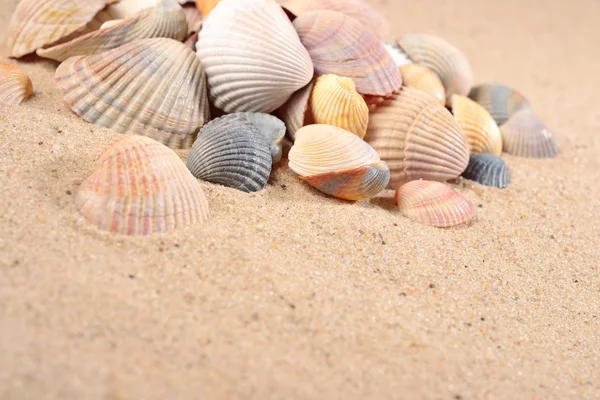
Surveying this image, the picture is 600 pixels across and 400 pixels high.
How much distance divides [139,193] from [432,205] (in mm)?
985

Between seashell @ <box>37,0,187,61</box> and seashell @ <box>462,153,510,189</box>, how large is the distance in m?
1.33

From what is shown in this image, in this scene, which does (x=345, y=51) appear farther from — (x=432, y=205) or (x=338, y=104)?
(x=432, y=205)

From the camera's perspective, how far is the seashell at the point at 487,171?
2250mm

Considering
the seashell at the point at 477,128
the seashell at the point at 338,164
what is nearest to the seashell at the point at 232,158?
the seashell at the point at 338,164

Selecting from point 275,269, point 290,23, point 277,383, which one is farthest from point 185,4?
point 277,383

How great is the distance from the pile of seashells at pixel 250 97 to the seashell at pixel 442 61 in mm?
394

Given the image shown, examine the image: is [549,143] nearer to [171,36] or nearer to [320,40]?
[320,40]

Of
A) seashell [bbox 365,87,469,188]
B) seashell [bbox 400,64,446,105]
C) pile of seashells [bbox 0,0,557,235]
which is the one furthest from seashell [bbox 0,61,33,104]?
seashell [bbox 400,64,446,105]

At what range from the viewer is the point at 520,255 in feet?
6.09

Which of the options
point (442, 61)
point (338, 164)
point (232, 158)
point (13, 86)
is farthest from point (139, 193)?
point (442, 61)

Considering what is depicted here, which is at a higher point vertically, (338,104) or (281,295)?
(338,104)

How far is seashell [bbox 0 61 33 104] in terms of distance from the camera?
1.89 meters

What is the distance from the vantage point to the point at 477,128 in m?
2.40

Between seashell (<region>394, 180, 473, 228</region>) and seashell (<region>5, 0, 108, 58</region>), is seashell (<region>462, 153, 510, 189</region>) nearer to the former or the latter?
seashell (<region>394, 180, 473, 228</region>)
